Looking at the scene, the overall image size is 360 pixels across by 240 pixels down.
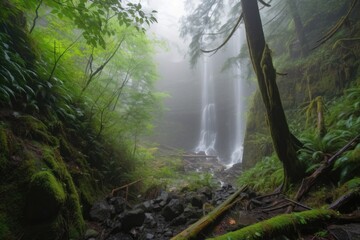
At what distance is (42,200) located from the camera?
202cm

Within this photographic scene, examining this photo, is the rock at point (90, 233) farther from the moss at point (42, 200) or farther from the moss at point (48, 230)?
the moss at point (42, 200)

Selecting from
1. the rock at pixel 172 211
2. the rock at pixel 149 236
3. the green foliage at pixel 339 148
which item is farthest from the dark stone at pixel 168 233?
the green foliage at pixel 339 148

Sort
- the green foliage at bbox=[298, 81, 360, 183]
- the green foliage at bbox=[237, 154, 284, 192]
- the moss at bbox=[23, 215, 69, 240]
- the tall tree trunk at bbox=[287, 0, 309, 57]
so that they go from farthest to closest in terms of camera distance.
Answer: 1. the tall tree trunk at bbox=[287, 0, 309, 57]
2. the green foliage at bbox=[237, 154, 284, 192]
3. the green foliage at bbox=[298, 81, 360, 183]
4. the moss at bbox=[23, 215, 69, 240]

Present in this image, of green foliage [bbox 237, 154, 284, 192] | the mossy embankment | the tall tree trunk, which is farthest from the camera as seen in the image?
the tall tree trunk

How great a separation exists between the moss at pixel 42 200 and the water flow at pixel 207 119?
2153cm

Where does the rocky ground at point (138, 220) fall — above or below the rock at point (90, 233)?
above

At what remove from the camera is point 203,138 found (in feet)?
89.1

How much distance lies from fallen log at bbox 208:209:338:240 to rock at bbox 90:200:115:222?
1.99 m

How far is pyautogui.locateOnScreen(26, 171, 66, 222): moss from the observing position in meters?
2.00

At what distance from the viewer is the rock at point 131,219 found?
271 centimetres

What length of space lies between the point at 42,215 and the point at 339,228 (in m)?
3.03

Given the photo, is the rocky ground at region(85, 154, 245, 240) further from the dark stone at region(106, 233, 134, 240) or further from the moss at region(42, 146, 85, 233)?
the moss at region(42, 146, 85, 233)

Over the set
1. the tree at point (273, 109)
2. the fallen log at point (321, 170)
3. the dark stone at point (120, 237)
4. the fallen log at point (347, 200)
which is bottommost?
the dark stone at point (120, 237)

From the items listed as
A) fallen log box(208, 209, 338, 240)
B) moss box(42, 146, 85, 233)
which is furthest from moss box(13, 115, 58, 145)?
fallen log box(208, 209, 338, 240)
